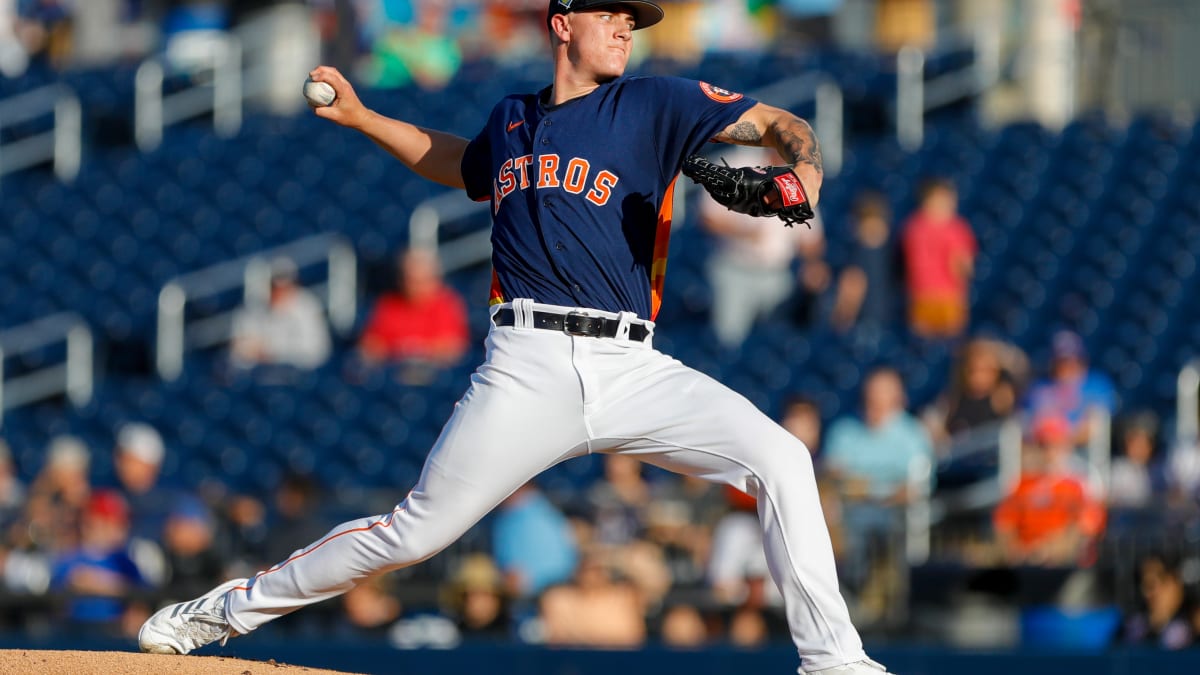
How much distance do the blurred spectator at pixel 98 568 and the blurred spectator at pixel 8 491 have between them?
51 cm

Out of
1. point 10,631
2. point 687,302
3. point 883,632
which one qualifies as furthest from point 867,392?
point 10,631

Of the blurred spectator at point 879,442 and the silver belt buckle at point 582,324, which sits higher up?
the silver belt buckle at point 582,324

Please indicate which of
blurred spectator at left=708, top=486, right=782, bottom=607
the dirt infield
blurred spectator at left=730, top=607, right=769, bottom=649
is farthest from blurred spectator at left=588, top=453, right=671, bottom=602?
the dirt infield

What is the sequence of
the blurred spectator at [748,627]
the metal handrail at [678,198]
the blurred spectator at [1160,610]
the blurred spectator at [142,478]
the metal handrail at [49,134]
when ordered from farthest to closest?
the metal handrail at [49,134], the metal handrail at [678,198], the blurred spectator at [142,478], the blurred spectator at [748,627], the blurred spectator at [1160,610]

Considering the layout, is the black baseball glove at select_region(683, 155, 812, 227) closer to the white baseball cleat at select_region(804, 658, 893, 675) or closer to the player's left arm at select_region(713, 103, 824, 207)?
the player's left arm at select_region(713, 103, 824, 207)

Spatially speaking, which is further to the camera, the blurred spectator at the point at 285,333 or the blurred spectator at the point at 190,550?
the blurred spectator at the point at 285,333

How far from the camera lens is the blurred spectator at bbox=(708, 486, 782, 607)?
7629 millimetres

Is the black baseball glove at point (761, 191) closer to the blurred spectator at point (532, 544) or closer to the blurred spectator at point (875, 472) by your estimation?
the blurred spectator at point (875, 472)

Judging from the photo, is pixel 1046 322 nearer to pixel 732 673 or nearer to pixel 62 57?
pixel 732 673

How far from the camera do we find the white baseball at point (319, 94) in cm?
478

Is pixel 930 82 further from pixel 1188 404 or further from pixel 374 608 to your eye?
pixel 374 608

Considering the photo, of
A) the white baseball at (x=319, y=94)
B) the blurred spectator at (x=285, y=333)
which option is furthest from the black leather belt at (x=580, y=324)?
the blurred spectator at (x=285, y=333)

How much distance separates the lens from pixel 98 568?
8.54 m

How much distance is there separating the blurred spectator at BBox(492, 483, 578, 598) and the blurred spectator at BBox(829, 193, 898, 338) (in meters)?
2.79
